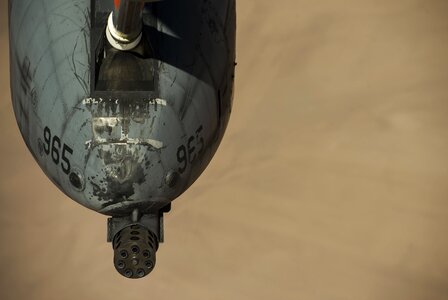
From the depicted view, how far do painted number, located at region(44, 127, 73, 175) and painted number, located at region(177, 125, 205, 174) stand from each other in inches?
65.4

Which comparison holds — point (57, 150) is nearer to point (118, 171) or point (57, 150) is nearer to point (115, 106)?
point (118, 171)

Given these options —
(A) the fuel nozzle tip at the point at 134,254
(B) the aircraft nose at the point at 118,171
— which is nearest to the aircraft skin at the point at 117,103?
(B) the aircraft nose at the point at 118,171

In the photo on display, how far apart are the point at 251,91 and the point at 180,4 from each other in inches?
279

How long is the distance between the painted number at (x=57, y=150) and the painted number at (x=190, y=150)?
65.4 inches

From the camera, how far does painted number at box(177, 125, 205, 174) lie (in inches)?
405

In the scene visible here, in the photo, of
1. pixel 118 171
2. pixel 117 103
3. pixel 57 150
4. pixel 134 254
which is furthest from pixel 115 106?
pixel 134 254

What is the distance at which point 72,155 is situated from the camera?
392 inches

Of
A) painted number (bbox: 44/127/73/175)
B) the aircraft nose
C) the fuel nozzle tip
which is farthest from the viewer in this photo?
painted number (bbox: 44/127/73/175)

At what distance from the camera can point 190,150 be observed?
10438 millimetres

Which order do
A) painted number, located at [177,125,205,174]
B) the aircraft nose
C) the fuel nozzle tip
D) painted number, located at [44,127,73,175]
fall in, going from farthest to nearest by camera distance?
1. painted number, located at [177,125,205,174]
2. painted number, located at [44,127,73,175]
3. the fuel nozzle tip
4. the aircraft nose

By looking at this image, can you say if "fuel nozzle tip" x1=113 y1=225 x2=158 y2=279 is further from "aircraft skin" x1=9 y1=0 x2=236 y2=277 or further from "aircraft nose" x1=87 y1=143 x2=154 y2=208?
"aircraft nose" x1=87 y1=143 x2=154 y2=208

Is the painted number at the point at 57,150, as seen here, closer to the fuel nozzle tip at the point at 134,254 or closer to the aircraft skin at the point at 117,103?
the aircraft skin at the point at 117,103

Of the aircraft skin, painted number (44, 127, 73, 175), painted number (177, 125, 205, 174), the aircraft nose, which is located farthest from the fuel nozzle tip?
painted number (44, 127, 73, 175)

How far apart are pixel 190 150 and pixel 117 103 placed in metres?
1.41
